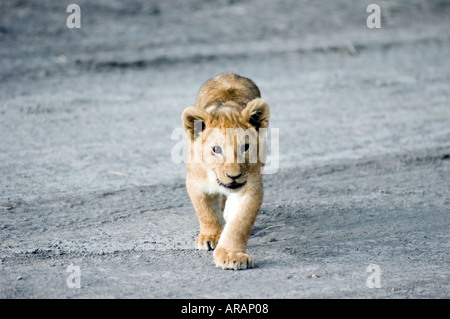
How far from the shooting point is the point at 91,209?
6906 mm

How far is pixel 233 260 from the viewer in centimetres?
559

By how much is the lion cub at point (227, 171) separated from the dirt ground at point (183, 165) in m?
0.21

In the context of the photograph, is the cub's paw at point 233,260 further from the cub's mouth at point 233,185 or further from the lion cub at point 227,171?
the cub's mouth at point 233,185

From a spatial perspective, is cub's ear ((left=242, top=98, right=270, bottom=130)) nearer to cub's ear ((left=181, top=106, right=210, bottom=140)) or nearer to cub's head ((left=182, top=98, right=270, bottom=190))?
cub's head ((left=182, top=98, right=270, bottom=190))

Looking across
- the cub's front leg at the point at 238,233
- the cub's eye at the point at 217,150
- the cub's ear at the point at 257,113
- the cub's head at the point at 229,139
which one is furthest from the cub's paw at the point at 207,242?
the cub's ear at the point at 257,113

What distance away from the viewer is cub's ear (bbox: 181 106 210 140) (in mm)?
5867

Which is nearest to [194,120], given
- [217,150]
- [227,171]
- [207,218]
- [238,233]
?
[217,150]

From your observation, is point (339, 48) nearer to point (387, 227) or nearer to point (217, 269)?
point (387, 227)

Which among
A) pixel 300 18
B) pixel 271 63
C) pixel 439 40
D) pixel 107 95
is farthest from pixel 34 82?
pixel 439 40

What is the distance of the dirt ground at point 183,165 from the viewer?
5590mm

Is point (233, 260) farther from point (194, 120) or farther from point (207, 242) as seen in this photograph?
point (194, 120)

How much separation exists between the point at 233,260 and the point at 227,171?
2.15 ft

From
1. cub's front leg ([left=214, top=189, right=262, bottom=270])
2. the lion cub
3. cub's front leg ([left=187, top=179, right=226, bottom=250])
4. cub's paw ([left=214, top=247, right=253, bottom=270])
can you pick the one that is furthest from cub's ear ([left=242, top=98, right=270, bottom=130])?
cub's paw ([left=214, top=247, right=253, bottom=270])

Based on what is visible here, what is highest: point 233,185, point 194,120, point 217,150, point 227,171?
point 194,120
